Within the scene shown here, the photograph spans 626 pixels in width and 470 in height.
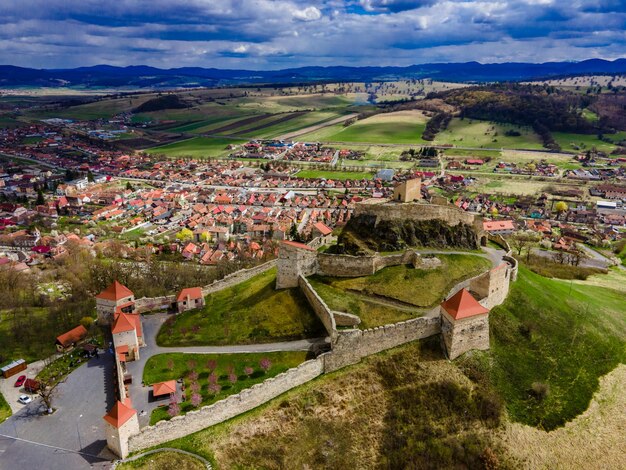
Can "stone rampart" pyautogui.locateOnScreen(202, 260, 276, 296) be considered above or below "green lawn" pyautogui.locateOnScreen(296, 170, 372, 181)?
above

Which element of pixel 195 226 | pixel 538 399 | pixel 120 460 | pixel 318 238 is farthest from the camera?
pixel 195 226

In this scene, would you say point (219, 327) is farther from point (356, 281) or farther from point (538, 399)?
point (538, 399)

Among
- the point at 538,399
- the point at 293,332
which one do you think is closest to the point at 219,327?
the point at 293,332

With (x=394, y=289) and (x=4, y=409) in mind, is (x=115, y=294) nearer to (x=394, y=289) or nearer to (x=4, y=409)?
(x=4, y=409)

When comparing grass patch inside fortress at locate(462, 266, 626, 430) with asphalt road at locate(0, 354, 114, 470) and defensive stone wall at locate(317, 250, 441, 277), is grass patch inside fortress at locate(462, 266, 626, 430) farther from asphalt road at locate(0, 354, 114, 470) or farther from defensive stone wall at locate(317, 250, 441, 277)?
asphalt road at locate(0, 354, 114, 470)

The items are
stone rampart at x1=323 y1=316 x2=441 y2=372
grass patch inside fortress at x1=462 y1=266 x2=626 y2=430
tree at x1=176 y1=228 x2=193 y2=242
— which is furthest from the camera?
tree at x1=176 y1=228 x2=193 y2=242

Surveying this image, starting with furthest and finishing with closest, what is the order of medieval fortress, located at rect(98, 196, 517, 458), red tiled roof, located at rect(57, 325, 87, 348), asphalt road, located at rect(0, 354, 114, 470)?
red tiled roof, located at rect(57, 325, 87, 348), medieval fortress, located at rect(98, 196, 517, 458), asphalt road, located at rect(0, 354, 114, 470)

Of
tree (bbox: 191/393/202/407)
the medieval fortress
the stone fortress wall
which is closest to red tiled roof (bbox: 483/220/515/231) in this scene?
the medieval fortress

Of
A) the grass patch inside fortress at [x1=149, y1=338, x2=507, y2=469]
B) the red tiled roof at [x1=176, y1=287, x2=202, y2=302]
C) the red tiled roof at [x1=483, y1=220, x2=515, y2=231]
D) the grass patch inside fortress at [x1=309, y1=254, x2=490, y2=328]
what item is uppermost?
the grass patch inside fortress at [x1=309, y1=254, x2=490, y2=328]
